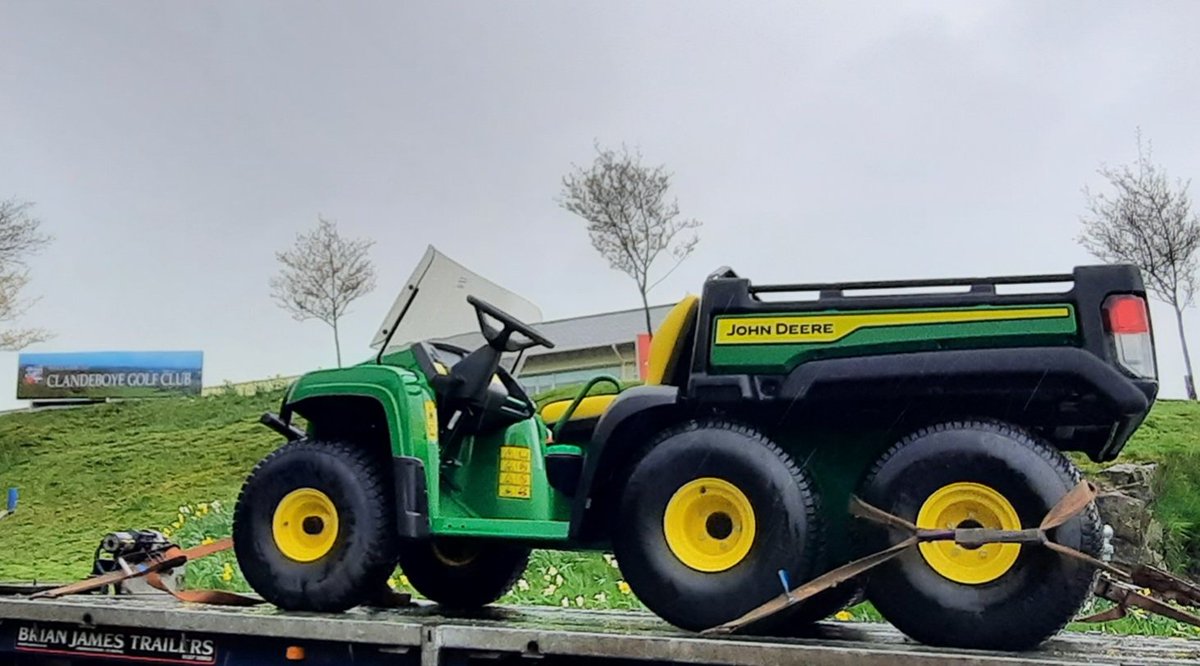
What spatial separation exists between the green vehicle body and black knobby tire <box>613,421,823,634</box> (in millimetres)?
148

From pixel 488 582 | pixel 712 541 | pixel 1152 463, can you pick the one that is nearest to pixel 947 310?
pixel 712 541

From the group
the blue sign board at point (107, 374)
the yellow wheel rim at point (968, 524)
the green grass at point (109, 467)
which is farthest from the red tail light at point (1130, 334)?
the blue sign board at point (107, 374)

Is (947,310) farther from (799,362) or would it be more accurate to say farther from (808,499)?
(808,499)

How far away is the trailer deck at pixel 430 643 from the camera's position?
2.91m

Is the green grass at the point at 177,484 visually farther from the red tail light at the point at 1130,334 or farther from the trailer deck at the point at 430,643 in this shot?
the red tail light at the point at 1130,334

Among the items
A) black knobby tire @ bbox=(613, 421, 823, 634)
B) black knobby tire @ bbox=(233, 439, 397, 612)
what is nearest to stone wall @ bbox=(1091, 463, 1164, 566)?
black knobby tire @ bbox=(613, 421, 823, 634)

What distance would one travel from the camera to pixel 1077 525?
3.09 metres

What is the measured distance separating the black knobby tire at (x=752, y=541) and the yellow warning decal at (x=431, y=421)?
87cm

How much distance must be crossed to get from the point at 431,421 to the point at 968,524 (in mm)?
1955

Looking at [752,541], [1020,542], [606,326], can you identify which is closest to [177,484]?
[606,326]

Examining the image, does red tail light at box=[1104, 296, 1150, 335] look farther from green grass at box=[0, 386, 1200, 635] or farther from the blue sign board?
the blue sign board

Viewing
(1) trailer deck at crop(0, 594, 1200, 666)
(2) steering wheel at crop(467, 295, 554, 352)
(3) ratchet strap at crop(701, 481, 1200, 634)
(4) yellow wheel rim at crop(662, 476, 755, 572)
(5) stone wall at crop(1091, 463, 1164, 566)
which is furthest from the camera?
(5) stone wall at crop(1091, 463, 1164, 566)

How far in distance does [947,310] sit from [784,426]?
65 centimetres

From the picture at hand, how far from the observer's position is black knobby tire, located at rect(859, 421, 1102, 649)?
122 inches
